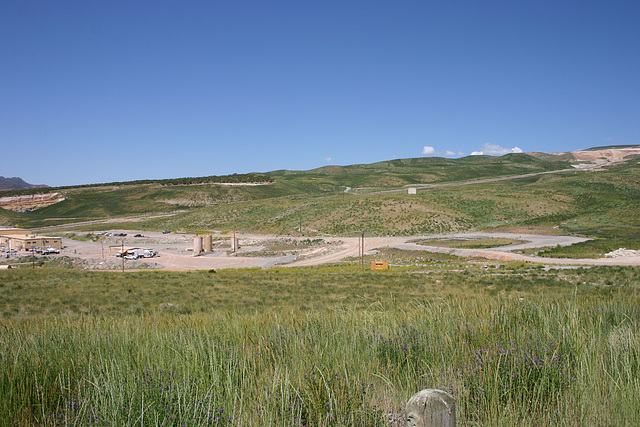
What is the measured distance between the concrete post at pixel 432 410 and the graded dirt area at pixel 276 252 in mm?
39623

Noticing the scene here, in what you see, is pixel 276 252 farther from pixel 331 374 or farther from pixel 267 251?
pixel 331 374

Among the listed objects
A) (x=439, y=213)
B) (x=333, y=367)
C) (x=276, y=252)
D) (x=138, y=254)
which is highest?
(x=333, y=367)

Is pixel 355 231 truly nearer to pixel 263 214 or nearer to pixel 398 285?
pixel 263 214

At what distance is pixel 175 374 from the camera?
161 inches

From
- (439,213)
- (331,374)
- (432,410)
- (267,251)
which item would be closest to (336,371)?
(331,374)

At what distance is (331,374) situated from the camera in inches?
157

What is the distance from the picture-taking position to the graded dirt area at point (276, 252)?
1893 inches

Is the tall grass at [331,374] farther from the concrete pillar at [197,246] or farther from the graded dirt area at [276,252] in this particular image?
the concrete pillar at [197,246]

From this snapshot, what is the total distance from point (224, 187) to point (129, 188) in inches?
1843

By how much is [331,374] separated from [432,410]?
1746 millimetres

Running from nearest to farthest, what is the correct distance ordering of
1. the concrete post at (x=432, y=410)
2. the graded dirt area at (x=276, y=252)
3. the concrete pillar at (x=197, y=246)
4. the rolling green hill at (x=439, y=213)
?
the concrete post at (x=432, y=410)
the graded dirt area at (x=276, y=252)
the concrete pillar at (x=197, y=246)
the rolling green hill at (x=439, y=213)

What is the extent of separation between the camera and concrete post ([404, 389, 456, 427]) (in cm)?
238

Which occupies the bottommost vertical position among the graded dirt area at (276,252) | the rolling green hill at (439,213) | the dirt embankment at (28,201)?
the graded dirt area at (276,252)

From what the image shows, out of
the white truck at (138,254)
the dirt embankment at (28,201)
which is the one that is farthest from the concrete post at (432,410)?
the dirt embankment at (28,201)
